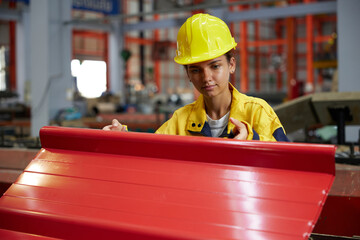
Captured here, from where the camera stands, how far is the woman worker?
1.54m

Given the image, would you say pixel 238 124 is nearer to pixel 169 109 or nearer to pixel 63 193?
pixel 63 193

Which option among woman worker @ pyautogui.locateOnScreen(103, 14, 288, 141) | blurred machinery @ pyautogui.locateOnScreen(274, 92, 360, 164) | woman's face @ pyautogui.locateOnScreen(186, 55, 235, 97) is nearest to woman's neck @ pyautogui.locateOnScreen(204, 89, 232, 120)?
woman worker @ pyautogui.locateOnScreen(103, 14, 288, 141)

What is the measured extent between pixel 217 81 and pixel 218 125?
0.24 metres

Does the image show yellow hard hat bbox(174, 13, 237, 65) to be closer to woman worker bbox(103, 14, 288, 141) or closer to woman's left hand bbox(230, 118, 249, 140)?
woman worker bbox(103, 14, 288, 141)

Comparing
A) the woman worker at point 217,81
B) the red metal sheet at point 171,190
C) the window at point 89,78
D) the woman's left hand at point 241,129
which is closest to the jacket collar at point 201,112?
the woman worker at point 217,81

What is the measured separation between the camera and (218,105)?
1.73 metres

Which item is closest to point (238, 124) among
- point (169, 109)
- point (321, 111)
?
point (321, 111)

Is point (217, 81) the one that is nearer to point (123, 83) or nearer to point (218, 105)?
point (218, 105)

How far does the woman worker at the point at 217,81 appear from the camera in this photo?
1.54m

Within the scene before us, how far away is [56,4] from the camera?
754 centimetres

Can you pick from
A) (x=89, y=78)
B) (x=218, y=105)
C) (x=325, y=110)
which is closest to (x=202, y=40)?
(x=218, y=105)

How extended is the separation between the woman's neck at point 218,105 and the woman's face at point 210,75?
4.1 inches

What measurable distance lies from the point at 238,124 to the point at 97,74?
17.5m

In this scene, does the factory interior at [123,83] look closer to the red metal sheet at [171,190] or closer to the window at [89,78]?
the window at [89,78]
